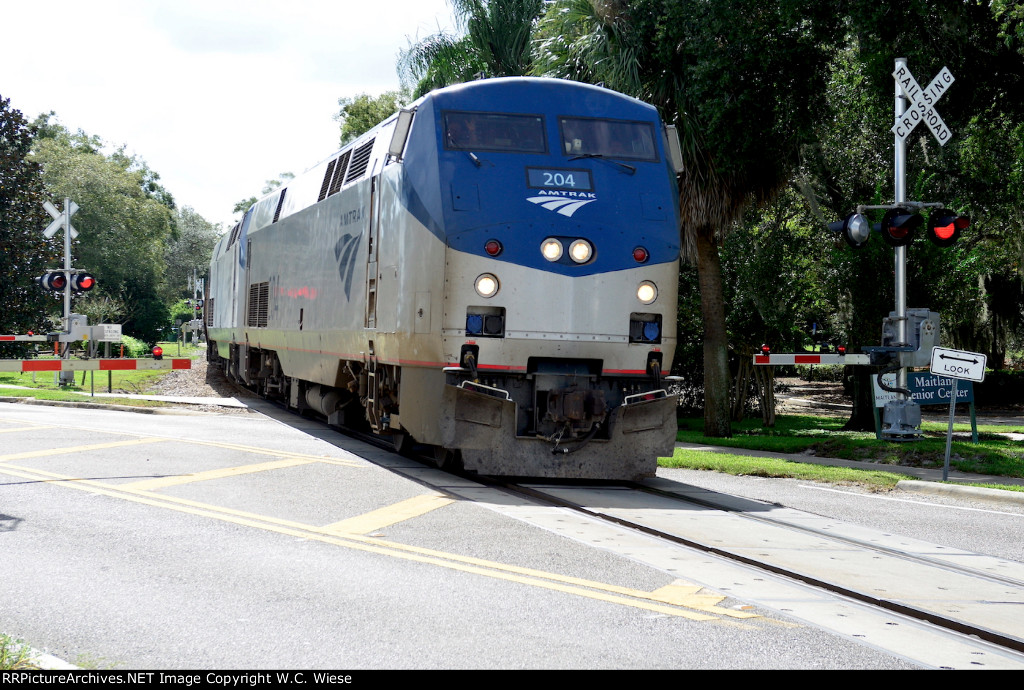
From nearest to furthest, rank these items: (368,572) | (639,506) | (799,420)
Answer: (368,572)
(639,506)
(799,420)

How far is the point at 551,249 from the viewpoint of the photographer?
35.9ft

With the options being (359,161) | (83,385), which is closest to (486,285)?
(359,161)

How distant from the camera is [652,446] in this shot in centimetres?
1128

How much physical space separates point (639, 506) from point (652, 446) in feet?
4.40

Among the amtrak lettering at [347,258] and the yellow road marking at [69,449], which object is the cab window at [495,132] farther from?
the yellow road marking at [69,449]

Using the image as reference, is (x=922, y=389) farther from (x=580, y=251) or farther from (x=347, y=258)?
(x=347, y=258)

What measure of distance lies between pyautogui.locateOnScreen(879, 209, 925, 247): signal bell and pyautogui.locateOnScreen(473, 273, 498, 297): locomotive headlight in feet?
21.2

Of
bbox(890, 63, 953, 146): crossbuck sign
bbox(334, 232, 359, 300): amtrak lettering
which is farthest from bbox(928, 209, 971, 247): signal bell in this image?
bbox(334, 232, 359, 300): amtrak lettering

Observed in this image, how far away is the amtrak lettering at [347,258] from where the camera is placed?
14.0m

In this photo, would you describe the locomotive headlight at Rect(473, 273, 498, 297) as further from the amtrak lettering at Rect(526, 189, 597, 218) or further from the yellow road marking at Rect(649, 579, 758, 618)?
the yellow road marking at Rect(649, 579, 758, 618)

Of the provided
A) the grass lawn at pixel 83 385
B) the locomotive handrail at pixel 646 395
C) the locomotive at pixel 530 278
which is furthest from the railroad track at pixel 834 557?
the grass lawn at pixel 83 385

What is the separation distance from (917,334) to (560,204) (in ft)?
22.5
